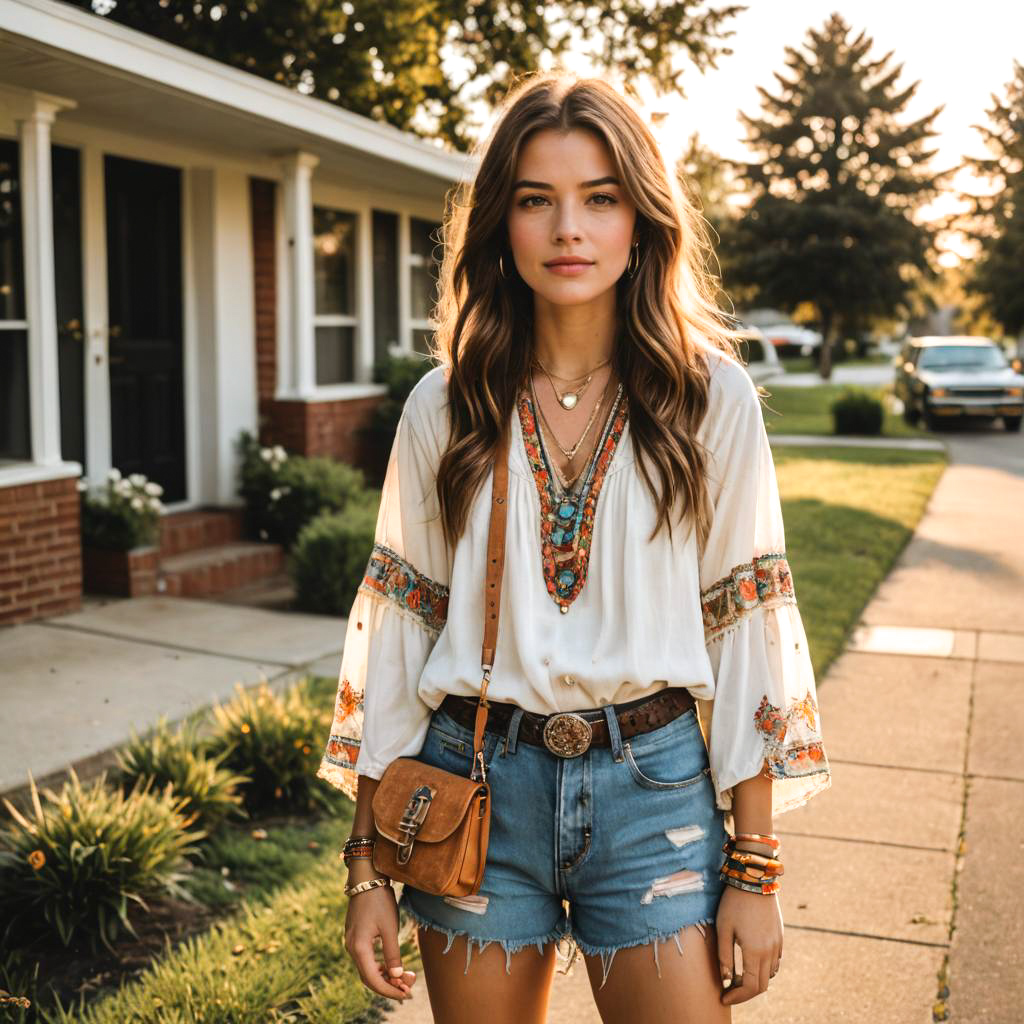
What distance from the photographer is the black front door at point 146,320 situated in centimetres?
916

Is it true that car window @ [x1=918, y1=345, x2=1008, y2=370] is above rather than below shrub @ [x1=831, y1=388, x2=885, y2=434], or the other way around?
above

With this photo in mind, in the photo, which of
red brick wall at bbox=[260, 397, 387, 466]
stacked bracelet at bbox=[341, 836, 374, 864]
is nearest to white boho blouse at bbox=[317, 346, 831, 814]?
stacked bracelet at bbox=[341, 836, 374, 864]

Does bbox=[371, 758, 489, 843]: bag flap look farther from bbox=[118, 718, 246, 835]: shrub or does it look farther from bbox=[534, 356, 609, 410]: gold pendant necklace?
bbox=[118, 718, 246, 835]: shrub

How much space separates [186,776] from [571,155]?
3.05 m

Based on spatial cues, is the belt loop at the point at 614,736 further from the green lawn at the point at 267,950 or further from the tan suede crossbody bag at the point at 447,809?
the green lawn at the point at 267,950

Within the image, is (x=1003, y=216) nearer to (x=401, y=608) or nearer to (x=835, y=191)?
(x=835, y=191)

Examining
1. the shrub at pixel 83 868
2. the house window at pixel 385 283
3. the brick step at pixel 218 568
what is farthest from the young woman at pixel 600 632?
the house window at pixel 385 283

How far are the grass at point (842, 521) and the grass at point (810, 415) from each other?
160cm

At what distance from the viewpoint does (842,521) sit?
11.4 m

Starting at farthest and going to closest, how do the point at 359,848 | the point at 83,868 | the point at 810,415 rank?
the point at 810,415 → the point at 83,868 → the point at 359,848

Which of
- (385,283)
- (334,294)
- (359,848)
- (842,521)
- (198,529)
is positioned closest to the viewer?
(359,848)

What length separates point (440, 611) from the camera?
2084 mm

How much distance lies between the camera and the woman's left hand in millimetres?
1837

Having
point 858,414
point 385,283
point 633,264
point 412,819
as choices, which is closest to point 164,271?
point 385,283
